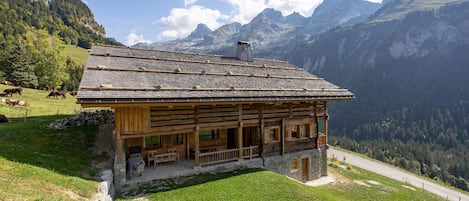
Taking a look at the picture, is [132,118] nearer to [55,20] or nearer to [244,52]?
[244,52]

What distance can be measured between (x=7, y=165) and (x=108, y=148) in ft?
21.9

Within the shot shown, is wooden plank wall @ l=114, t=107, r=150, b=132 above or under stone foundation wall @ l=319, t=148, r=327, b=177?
above

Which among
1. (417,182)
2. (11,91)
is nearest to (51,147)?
(11,91)

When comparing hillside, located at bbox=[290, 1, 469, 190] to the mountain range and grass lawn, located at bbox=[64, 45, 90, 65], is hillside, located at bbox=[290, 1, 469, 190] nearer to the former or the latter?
the mountain range

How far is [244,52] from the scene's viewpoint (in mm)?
23094

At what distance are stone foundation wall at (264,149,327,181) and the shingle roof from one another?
425 cm

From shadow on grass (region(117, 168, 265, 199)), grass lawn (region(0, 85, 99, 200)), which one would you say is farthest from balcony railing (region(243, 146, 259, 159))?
grass lawn (region(0, 85, 99, 200))

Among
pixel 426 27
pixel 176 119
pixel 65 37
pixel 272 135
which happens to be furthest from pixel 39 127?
pixel 426 27

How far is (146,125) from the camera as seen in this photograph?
13164mm

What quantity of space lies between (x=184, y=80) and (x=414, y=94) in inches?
6881

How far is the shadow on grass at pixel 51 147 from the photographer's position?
11.3 metres

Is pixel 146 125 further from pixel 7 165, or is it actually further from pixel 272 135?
pixel 272 135

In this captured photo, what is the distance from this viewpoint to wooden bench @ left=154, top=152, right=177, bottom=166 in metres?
14.9

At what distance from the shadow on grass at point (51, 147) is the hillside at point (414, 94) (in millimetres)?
79099
